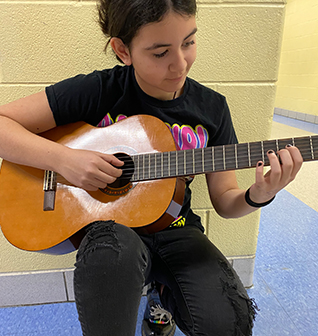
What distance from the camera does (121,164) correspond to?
2.56 ft

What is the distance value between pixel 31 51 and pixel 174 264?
868 mm

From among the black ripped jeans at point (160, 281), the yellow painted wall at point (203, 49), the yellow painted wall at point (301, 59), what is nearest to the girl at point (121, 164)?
the black ripped jeans at point (160, 281)

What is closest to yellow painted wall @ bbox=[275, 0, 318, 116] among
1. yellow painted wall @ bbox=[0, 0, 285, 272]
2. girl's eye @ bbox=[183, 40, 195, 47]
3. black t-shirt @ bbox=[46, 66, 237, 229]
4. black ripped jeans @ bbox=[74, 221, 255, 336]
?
yellow painted wall @ bbox=[0, 0, 285, 272]

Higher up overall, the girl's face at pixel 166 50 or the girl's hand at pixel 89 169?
the girl's face at pixel 166 50

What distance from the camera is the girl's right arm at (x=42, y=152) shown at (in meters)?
0.75

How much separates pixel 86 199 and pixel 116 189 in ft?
0.30

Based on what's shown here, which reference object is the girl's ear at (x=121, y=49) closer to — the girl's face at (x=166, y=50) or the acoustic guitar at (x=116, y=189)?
the girl's face at (x=166, y=50)

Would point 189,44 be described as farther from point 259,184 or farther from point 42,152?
point 42,152

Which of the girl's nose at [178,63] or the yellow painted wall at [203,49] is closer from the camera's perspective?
the girl's nose at [178,63]

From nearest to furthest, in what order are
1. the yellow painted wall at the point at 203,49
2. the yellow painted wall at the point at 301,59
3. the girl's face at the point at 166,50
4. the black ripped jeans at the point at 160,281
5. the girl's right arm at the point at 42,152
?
the black ripped jeans at the point at 160,281, the girl's face at the point at 166,50, the girl's right arm at the point at 42,152, the yellow painted wall at the point at 203,49, the yellow painted wall at the point at 301,59

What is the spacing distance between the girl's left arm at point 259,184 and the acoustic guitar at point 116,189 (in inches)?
2.3

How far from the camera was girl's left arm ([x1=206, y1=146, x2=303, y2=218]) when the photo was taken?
624 mm

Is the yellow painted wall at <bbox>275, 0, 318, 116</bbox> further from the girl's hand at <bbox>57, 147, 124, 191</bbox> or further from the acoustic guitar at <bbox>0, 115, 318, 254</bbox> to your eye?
the girl's hand at <bbox>57, 147, 124, 191</bbox>

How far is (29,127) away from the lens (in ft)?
2.66
